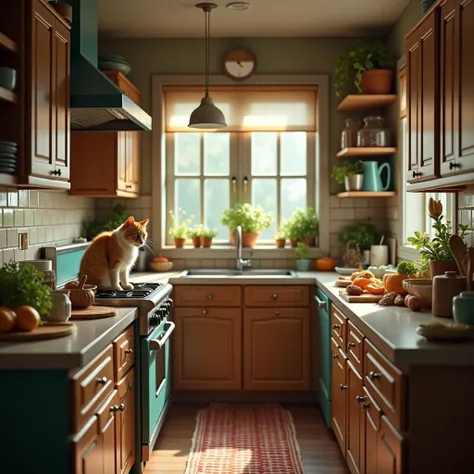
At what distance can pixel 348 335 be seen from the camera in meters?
3.81

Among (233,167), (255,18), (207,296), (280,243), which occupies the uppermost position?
(255,18)

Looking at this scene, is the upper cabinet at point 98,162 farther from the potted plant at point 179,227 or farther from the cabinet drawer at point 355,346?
the cabinet drawer at point 355,346

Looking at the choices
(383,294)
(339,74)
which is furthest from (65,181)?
(339,74)

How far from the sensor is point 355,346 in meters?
3.52

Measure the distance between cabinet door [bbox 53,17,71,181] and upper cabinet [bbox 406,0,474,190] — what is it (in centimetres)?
173

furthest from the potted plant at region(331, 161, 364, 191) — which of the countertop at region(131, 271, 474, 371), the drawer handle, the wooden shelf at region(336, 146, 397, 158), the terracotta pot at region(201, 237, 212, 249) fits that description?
the drawer handle

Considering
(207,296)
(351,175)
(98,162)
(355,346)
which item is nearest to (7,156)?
(355,346)

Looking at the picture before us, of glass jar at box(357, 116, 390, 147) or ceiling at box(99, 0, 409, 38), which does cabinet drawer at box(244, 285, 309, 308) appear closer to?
glass jar at box(357, 116, 390, 147)

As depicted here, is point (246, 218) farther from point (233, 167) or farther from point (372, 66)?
point (372, 66)

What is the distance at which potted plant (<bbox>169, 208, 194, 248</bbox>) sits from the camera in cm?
596

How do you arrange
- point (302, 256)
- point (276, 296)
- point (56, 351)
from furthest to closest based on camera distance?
point (302, 256)
point (276, 296)
point (56, 351)

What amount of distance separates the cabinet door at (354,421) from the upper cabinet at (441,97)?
984mm

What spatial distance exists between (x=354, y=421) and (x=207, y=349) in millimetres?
1925

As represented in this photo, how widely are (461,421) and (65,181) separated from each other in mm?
2233
